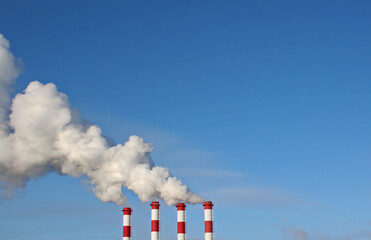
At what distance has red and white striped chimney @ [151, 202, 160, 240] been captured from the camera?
39.2 meters

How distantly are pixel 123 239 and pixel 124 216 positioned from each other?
2035mm

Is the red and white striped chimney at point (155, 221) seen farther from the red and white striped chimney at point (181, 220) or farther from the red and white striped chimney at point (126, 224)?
the red and white striped chimney at point (126, 224)

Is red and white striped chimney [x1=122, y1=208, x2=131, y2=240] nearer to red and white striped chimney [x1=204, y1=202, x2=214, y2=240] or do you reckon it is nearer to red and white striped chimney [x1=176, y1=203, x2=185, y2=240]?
red and white striped chimney [x1=176, y1=203, x2=185, y2=240]

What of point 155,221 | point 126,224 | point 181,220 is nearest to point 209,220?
point 181,220

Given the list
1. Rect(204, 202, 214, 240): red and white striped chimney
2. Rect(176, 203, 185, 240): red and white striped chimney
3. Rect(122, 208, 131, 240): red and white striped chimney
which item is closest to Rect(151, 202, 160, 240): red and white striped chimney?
Rect(176, 203, 185, 240): red and white striped chimney

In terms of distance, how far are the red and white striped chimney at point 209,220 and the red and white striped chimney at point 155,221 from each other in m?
→ 4.21

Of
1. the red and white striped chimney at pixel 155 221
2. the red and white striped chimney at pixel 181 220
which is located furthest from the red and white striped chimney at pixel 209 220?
the red and white striped chimney at pixel 155 221

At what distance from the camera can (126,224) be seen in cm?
4122

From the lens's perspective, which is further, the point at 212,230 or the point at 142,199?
the point at 142,199

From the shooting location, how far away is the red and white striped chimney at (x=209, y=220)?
3809 cm

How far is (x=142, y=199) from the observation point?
41.1 m

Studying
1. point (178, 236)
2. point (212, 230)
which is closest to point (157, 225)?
point (178, 236)

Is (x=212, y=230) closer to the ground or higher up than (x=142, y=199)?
closer to the ground

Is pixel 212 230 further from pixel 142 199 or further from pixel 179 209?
pixel 142 199
